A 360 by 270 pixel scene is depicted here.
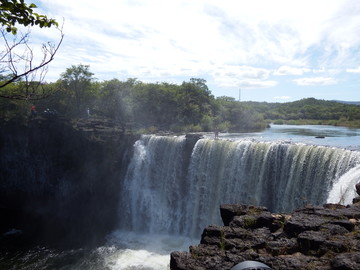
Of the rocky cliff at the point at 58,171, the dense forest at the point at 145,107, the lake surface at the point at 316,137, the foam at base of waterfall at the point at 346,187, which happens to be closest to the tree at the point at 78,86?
the dense forest at the point at 145,107

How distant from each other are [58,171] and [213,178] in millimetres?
12822

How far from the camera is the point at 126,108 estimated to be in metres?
35.1

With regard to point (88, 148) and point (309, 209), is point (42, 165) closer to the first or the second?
point (88, 148)

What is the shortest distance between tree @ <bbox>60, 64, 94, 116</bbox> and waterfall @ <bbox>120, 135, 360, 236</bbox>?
13.2 metres

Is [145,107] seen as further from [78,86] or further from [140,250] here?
[140,250]

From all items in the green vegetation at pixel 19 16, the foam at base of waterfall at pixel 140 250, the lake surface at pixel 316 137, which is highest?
the green vegetation at pixel 19 16

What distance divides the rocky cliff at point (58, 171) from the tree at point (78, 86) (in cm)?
921

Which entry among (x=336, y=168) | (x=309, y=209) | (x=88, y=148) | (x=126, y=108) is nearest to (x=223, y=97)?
(x=126, y=108)

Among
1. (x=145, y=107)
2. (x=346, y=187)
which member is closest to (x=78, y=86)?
(x=145, y=107)

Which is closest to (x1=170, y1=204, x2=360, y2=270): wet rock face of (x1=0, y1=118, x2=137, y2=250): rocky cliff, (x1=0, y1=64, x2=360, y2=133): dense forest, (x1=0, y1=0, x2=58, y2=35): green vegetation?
(x1=0, y1=0, x2=58, y2=35): green vegetation

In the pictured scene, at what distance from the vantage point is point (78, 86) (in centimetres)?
3309

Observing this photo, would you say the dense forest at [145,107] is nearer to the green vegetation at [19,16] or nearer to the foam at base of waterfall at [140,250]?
the foam at base of waterfall at [140,250]

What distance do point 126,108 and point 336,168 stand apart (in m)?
25.5

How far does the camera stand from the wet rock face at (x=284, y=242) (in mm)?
4609
